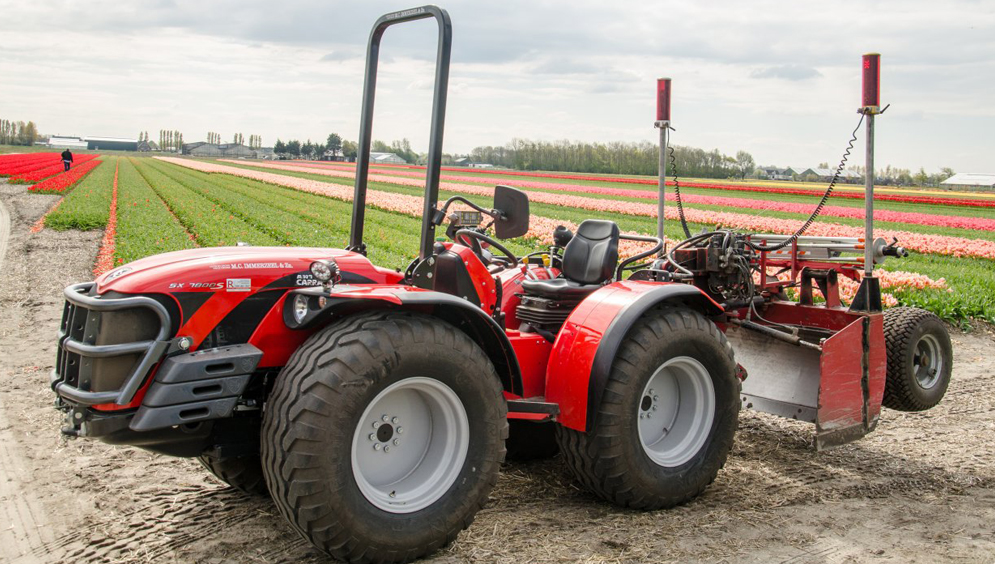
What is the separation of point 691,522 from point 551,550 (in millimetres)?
833

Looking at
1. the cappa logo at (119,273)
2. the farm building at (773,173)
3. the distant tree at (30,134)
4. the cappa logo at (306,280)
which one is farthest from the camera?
the distant tree at (30,134)

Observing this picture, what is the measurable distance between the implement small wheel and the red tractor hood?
3963 millimetres

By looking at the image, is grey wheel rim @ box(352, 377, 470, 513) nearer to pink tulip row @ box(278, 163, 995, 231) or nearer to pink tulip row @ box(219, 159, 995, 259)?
pink tulip row @ box(219, 159, 995, 259)

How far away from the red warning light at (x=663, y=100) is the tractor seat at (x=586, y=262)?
1.47m

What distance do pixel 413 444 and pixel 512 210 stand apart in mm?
1182

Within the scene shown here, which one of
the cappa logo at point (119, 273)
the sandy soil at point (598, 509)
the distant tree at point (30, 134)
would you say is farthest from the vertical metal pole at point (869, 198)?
the distant tree at point (30, 134)

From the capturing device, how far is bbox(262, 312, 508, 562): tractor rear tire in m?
3.17

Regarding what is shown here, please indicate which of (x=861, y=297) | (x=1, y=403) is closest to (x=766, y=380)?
(x=861, y=297)

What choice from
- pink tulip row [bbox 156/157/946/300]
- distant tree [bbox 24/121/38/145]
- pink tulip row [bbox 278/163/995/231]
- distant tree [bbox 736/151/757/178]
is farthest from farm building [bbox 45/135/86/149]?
distant tree [bbox 736/151/757/178]

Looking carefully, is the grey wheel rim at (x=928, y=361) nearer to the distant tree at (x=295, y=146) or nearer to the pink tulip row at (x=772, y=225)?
the distant tree at (x=295, y=146)

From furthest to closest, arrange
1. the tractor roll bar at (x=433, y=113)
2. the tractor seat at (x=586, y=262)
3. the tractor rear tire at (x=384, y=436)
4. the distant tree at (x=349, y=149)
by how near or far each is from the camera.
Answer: the tractor seat at (x=586, y=262), the distant tree at (x=349, y=149), the tractor roll bar at (x=433, y=113), the tractor rear tire at (x=384, y=436)

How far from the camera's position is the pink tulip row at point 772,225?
18.3 meters

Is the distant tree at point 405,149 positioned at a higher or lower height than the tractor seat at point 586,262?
higher

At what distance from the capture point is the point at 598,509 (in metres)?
4.27
